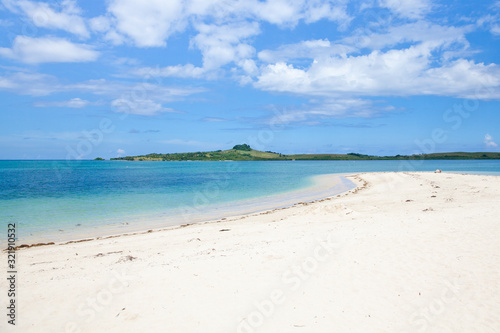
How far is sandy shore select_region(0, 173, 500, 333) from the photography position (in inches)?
264

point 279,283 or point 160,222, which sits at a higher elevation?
point 279,283

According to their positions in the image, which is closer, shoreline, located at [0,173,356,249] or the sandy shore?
the sandy shore

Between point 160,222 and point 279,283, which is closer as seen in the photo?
point 279,283

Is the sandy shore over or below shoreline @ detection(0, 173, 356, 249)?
over

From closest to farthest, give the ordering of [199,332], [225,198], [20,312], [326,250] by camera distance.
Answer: [199,332]
[20,312]
[326,250]
[225,198]

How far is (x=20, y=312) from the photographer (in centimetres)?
734

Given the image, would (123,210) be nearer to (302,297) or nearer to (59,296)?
(59,296)

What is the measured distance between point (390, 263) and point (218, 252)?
6.20m

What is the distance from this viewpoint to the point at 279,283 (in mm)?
8438

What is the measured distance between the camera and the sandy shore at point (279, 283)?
6.70 meters

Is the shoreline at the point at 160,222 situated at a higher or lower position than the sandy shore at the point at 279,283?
lower

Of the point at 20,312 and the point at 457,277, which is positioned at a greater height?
the point at 457,277

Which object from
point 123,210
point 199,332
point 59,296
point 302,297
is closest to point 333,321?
point 302,297

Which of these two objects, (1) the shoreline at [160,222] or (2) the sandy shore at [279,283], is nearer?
(2) the sandy shore at [279,283]
